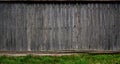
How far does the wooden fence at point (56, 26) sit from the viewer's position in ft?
57.6

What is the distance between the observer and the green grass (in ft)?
51.0

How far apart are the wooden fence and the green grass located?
36.7 inches

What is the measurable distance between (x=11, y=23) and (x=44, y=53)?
1.99m

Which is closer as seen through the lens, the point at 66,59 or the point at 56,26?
the point at 66,59

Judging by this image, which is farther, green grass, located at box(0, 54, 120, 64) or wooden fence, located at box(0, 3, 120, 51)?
wooden fence, located at box(0, 3, 120, 51)

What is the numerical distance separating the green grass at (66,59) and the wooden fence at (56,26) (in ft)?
3.06

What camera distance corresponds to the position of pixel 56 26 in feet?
57.6

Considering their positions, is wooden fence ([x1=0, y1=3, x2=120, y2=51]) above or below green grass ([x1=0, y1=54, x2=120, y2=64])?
above

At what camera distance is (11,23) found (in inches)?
691

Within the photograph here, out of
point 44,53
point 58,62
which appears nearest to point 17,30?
point 44,53

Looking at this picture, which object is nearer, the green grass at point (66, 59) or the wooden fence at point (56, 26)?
the green grass at point (66, 59)

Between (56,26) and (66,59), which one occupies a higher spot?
(56,26)

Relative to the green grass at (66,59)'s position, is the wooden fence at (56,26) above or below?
above

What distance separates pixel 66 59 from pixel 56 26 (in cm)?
196
